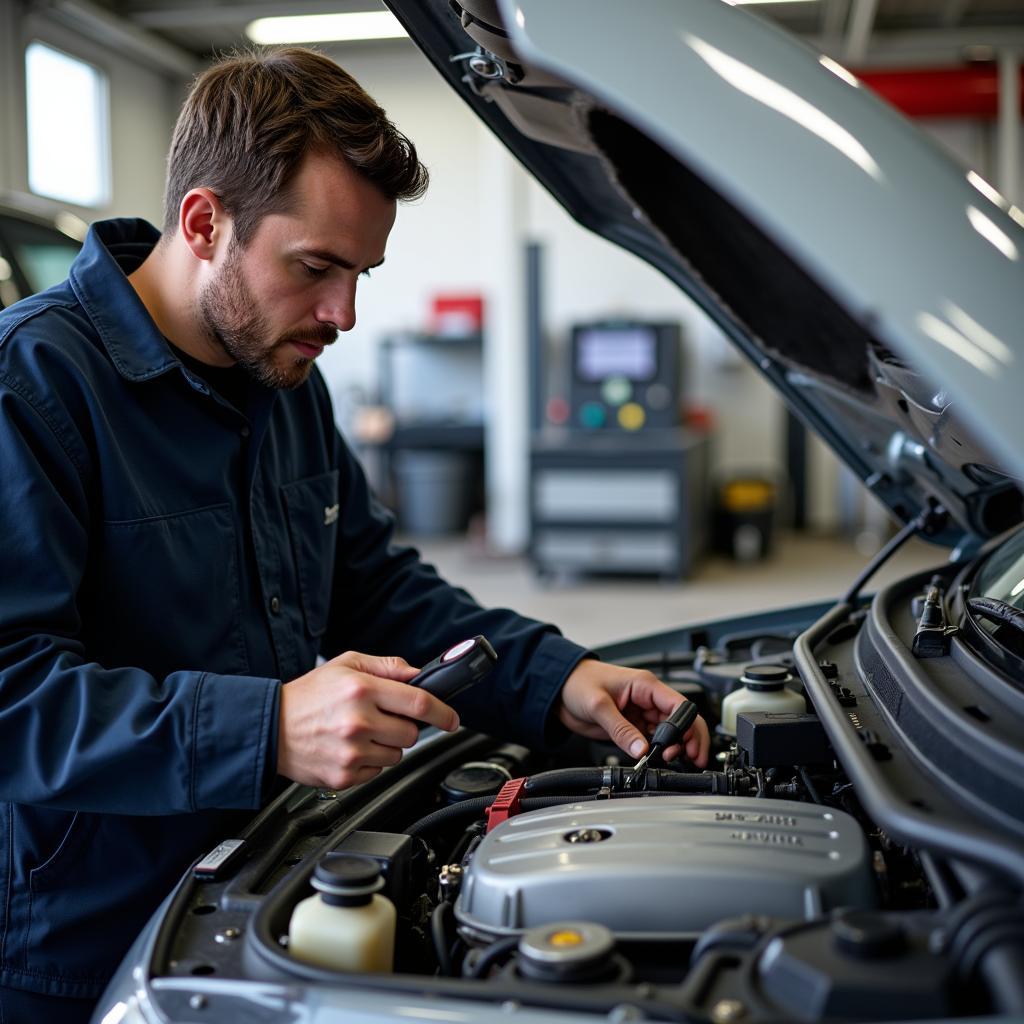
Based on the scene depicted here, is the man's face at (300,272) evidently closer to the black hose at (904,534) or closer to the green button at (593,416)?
the black hose at (904,534)

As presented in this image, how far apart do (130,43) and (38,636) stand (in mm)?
7305

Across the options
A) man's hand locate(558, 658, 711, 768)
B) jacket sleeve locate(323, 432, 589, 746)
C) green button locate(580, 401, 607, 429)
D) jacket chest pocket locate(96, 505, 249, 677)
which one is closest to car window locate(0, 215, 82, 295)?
jacket sleeve locate(323, 432, 589, 746)

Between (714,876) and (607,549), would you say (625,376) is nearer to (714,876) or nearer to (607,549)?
(607,549)

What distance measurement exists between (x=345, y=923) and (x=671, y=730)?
0.47 metres

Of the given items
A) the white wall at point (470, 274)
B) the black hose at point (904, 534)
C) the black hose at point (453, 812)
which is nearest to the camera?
the black hose at point (453, 812)

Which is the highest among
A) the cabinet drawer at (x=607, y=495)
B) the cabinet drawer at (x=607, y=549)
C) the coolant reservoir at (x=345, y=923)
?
the coolant reservoir at (x=345, y=923)

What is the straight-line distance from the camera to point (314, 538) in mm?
1420

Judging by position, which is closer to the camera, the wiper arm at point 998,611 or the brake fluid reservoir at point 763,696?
the wiper arm at point 998,611

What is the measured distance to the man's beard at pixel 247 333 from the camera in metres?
1.23

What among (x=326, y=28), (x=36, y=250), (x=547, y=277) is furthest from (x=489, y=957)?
(x=326, y=28)

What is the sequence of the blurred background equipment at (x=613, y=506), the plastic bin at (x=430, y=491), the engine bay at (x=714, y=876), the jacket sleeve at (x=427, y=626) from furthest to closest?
1. the plastic bin at (x=430, y=491)
2. the blurred background equipment at (x=613, y=506)
3. the jacket sleeve at (x=427, y=626)
4. the engine bay at (x=714, y=876)

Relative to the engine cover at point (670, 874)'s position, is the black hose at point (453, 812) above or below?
below

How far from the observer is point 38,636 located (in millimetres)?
987

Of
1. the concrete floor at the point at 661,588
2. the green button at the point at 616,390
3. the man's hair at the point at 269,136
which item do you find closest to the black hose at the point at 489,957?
the man's hair at the point at 269,136
